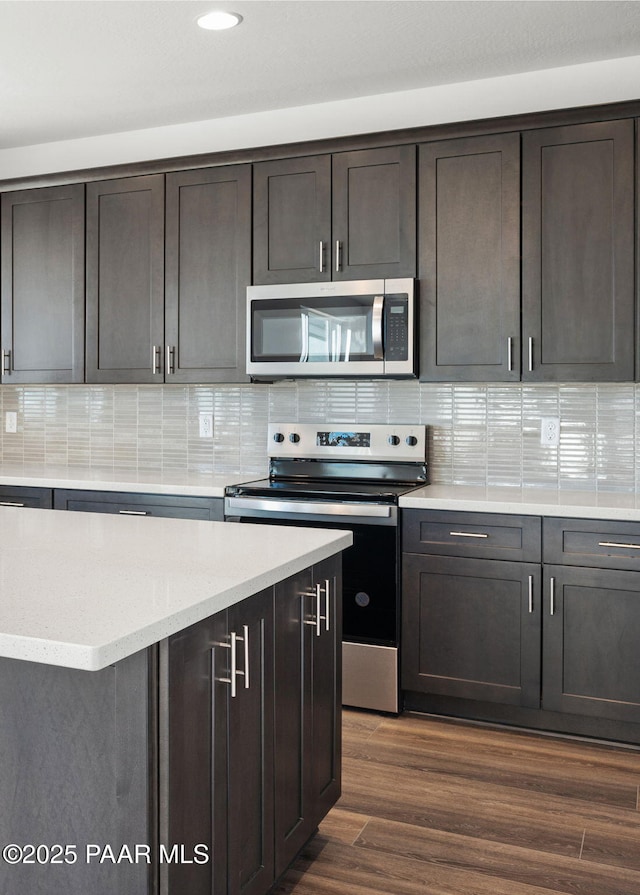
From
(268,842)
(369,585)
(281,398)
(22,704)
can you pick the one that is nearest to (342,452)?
(281,398)

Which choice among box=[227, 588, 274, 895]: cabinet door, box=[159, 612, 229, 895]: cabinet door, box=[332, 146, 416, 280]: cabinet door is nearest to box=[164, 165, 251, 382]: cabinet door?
box=[332, 146, 416, 280]: cabinet door

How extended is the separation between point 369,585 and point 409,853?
3.73 ft

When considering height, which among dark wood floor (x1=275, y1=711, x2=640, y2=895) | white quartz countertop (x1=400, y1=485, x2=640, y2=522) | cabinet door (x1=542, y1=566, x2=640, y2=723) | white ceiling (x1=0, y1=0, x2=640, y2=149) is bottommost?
dark wood floor (x1=275, y1=711, x2=640, y2=895)

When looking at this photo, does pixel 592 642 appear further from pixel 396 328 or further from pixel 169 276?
pixel 169 276

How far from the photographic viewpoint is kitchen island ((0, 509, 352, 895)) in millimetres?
1341

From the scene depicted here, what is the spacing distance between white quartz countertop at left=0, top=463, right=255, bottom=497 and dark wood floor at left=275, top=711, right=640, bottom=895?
122 centimetres

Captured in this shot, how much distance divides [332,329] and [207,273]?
2.39 feet

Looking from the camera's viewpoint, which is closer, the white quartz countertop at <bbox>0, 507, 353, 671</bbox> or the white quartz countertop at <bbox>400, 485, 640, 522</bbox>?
the white quartz countertop at <bbox>0, 507, 353, 671</bbox>

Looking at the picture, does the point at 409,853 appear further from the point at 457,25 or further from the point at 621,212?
the point at 457,25

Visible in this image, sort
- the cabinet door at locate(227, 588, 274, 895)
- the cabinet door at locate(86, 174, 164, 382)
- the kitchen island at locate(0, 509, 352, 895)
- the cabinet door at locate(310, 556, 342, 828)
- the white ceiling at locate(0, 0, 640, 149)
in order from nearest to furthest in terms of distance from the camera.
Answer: the kitchen island at locate(0, 509, 352, 895) < the cabinet door at locate(227, 588, 274, 895) < the cabinet door at locate(310, 556, 342, 828) < the white ceiling at locate(0, 0, 640, 149) < the cabinet door at locate(86, 174, 164, 382)

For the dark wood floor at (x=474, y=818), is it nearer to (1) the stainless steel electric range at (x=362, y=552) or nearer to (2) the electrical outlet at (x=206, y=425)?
(1) the stainless steel electric range at (x=362, y=552)

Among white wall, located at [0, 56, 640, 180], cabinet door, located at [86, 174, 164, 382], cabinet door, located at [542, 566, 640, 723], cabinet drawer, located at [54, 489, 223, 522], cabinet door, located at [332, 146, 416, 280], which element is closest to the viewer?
cabinet door, located at [542, 566, 640, 723]

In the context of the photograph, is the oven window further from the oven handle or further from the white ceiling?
the white ceiling

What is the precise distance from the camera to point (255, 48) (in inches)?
120
